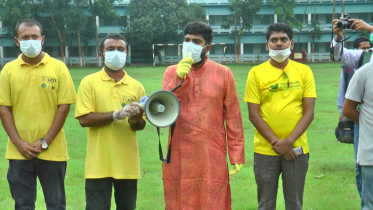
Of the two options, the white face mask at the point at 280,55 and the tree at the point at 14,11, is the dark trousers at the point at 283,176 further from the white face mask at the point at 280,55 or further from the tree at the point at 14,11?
the tree at the point at 14,11

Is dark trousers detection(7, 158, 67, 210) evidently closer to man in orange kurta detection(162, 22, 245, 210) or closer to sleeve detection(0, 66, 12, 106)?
sleeve detection(0, 66, 12, 106)

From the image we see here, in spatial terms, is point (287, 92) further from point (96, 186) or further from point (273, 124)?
point (96, 186)

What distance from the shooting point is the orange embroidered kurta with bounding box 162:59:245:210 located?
13.0 feet

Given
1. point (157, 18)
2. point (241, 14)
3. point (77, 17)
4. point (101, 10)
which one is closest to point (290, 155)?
point (157, 18)

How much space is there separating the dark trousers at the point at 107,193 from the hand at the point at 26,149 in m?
0.55

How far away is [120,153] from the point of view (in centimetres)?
433

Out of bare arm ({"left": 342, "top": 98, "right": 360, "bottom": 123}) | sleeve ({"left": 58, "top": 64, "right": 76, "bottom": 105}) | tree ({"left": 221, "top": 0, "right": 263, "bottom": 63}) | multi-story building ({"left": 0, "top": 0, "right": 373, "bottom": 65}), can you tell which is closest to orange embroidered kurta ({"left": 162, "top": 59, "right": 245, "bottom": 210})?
bare arm ({"left": 342, "top": 98, "right": 360, "bottom": 123})

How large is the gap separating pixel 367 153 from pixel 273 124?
86 cm

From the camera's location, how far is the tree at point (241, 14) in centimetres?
5488

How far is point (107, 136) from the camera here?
4328mm

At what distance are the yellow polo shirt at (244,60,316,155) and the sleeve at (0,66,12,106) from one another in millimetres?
2218

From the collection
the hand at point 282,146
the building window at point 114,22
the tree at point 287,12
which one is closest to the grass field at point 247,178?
the hand at point 282,146

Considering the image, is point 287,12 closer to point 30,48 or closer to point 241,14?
point 241,14

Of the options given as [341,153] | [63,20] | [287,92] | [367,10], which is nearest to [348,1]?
[367,10]
